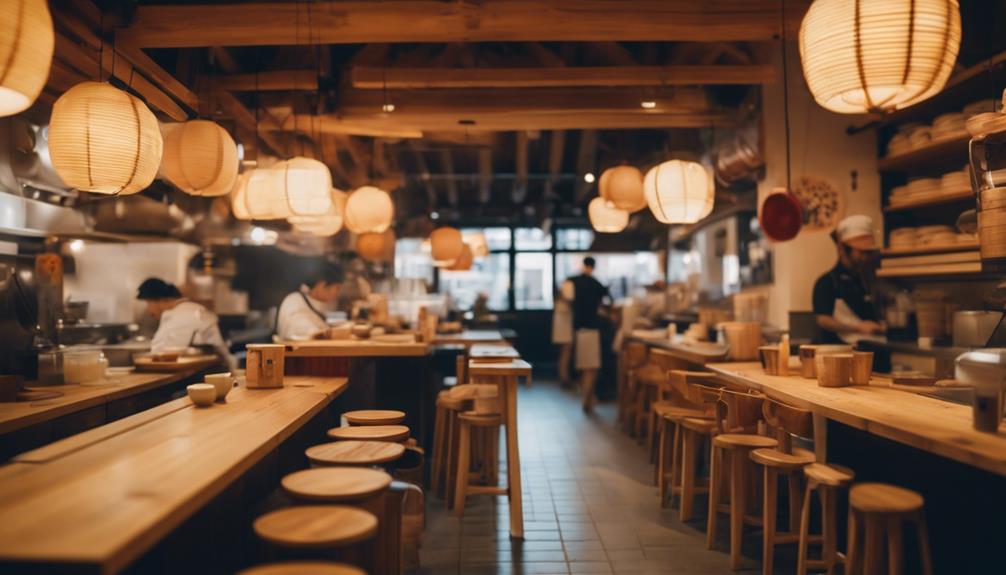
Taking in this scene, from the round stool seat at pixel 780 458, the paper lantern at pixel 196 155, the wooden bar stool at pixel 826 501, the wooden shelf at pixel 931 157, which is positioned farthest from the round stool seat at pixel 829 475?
the paper lantern at pixel 196 155

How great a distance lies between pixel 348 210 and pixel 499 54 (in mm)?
2348

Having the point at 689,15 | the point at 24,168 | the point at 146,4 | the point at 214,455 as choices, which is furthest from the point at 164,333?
the point at 689,15

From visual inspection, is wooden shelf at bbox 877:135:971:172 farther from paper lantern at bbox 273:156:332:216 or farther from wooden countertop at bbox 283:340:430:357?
paper lantern at bbox 273:156:332:216

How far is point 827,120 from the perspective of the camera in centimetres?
657

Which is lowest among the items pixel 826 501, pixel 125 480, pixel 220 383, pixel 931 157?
pixel 826 501

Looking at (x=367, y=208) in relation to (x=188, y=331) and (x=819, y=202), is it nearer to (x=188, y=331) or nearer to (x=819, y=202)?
(x=188, y=331)

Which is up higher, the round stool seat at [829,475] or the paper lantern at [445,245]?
the paper lantern at [445,245]

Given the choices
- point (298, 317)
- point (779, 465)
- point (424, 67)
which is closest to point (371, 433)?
point (779, 465)

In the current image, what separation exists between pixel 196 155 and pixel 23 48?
1.94 meters

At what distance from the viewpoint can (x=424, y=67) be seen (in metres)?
6.09

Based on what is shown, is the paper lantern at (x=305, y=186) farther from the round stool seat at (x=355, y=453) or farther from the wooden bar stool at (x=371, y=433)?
the round stool seat at (x=355, y=453)

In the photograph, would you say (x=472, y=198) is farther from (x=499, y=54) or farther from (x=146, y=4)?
(x=146, y=4)

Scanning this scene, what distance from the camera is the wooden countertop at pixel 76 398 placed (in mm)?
3121

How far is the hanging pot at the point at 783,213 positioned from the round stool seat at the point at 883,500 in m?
3.28
